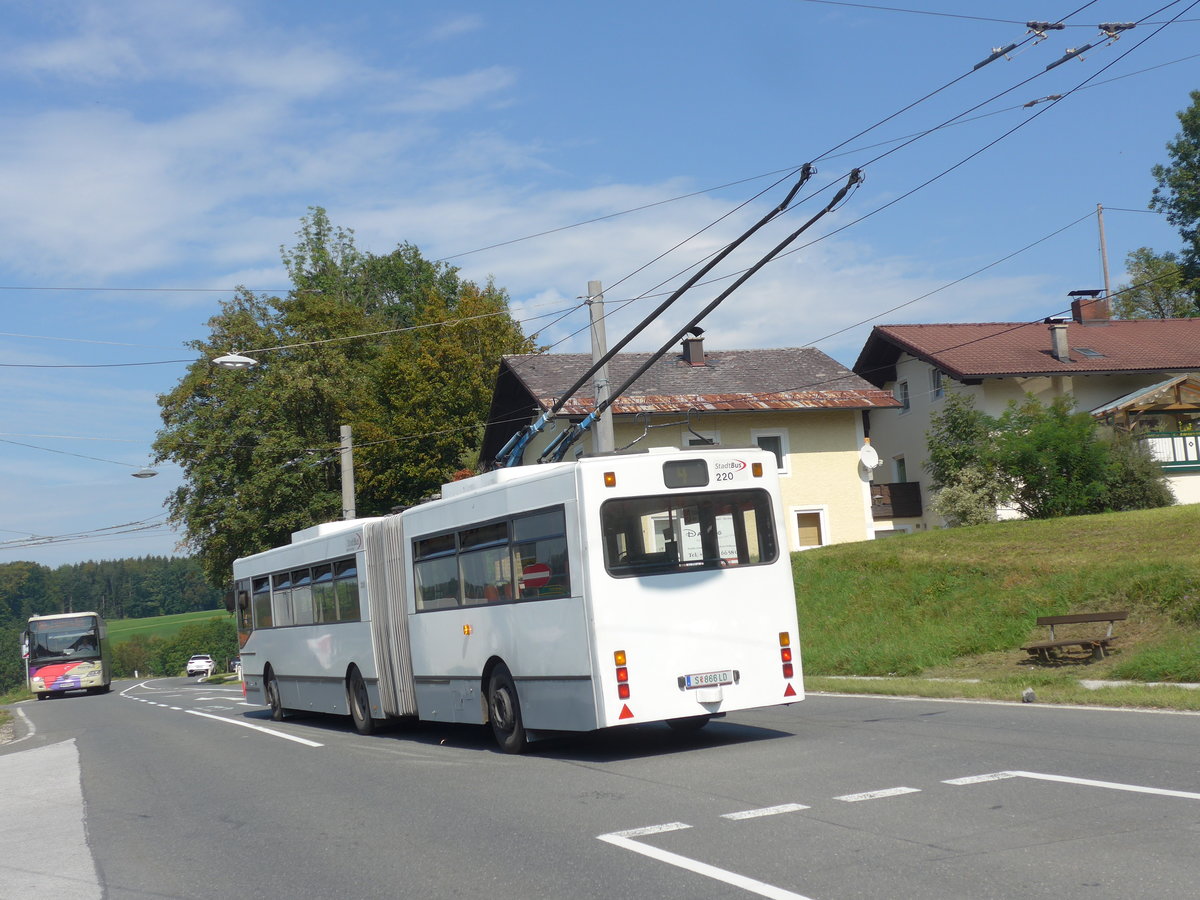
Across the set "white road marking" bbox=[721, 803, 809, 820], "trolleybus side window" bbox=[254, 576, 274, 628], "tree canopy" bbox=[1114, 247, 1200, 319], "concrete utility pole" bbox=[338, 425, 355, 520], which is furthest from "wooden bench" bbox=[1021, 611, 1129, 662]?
"tree canopy" bbox=[1114, 247, 1200, 319]

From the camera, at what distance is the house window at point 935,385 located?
44875 millimetres

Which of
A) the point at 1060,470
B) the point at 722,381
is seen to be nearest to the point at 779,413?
the point at 722,381

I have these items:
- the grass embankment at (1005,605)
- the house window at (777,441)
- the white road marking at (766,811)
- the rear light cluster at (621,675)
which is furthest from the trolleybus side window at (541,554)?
the house window at (777,441)

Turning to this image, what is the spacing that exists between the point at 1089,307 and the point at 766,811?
4646 centimetres

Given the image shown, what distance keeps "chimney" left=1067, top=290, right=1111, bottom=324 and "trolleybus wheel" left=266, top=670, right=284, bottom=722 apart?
1484 inches

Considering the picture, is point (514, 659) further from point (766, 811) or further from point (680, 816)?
point (766, 811)

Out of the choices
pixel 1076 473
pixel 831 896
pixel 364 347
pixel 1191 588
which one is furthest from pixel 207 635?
pixel 831 896

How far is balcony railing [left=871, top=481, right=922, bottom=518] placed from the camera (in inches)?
1726

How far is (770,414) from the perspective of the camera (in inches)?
1640

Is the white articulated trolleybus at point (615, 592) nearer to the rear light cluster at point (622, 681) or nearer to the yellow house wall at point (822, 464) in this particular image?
the rear light cluster at point (622, 681)

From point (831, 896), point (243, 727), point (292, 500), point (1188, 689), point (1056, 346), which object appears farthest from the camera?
point (292, 500)

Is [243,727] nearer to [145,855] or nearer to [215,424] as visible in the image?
[145,855]

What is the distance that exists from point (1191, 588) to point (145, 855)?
1424 centimetres

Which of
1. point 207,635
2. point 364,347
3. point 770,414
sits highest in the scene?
point 364,347
